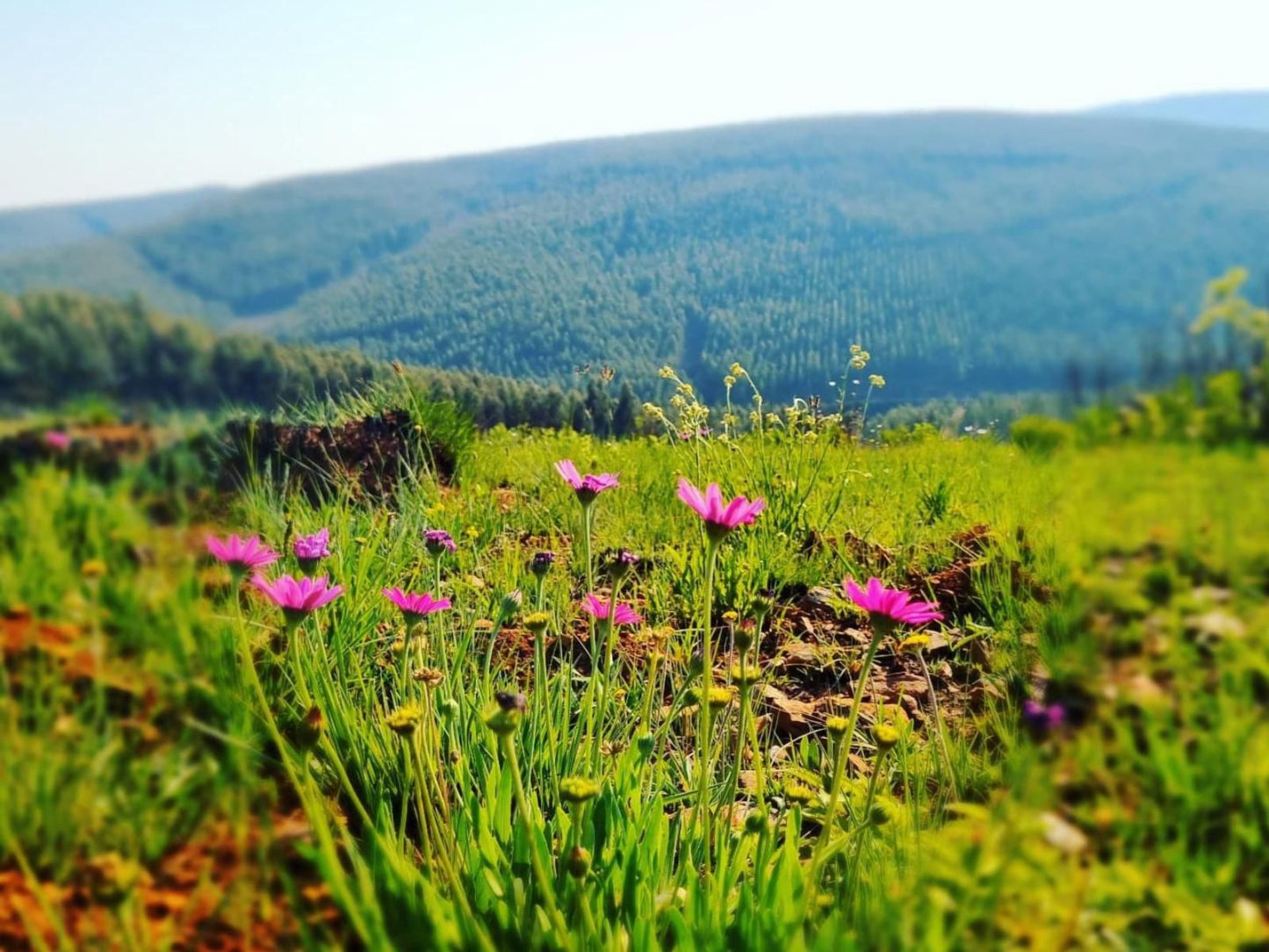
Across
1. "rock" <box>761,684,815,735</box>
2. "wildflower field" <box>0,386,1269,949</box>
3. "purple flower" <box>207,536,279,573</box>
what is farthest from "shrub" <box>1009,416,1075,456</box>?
"rock" <box>761,684,815,735</box>

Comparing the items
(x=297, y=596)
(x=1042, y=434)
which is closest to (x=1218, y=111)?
(x=1042, y=434)

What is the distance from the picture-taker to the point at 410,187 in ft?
11.3

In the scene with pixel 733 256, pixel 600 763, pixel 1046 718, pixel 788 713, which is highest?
pixel 733 256

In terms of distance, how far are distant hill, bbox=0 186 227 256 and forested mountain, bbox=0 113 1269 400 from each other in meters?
0.02

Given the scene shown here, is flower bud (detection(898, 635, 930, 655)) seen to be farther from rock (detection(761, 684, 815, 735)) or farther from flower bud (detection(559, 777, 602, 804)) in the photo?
flower bud (detection(559, 777, 602, 804))

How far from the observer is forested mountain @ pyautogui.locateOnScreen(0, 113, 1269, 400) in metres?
1.33

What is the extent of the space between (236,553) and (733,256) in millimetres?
1861

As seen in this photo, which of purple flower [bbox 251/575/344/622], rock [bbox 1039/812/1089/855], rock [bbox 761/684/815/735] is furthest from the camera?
rock [bbox 761/684/815/735]

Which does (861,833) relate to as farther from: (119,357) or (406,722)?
(119,357)

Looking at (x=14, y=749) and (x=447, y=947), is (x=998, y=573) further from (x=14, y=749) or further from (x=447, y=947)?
(x=14, y=749)

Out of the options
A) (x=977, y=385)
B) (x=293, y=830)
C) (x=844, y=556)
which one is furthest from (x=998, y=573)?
(x=293, y=830)

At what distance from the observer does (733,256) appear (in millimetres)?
2822

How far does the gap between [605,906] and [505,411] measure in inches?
95.1

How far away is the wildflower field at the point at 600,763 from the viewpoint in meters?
0.74
